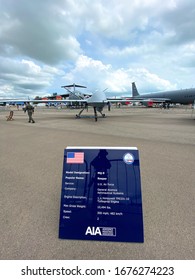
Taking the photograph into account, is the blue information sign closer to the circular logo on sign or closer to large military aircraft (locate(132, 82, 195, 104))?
the circular logo on sign

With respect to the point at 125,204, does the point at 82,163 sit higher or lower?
higher

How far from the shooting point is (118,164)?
2.10 meters

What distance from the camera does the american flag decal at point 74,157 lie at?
2.20 m

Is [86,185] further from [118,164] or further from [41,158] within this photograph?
[41,158]

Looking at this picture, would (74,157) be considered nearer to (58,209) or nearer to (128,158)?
(128,158)

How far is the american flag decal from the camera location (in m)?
2.20

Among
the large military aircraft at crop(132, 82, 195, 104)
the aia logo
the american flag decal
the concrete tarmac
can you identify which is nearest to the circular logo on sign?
the american flag decal

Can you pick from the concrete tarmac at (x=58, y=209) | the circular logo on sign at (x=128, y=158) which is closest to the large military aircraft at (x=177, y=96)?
the concrete tarmac at (x=58, y=209)

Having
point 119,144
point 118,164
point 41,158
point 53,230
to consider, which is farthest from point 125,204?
point 119,144

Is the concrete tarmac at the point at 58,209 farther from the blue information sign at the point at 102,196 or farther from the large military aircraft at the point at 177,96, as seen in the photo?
the large military aircraft at the point at 177,96

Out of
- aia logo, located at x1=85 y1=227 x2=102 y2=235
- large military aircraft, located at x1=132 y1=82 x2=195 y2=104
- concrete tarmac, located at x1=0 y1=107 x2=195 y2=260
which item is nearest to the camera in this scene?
concrete tarmac, located at x1=0 y1=107 x2=195 y2=260

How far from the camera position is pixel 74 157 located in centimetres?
221

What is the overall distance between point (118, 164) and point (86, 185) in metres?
0.50
